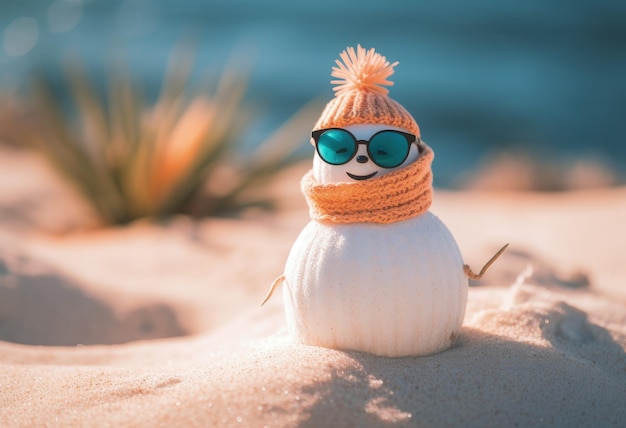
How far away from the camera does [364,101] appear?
2.59m

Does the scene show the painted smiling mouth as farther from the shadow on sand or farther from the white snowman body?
the shadow on sand

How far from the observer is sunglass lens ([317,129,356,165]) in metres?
2.53

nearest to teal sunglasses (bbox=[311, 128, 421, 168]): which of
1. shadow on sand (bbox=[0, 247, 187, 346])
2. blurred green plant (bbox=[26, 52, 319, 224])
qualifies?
shadow on sand (bbox=[0, 247, 187, 346])

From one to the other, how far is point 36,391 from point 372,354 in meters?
1.18

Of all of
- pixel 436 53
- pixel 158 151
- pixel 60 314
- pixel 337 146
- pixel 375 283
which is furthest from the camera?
pixel 436 53

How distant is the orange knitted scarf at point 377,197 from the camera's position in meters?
2.50

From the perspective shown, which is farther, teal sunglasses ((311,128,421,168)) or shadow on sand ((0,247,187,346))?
shadow on sand ((0,247,187,346))

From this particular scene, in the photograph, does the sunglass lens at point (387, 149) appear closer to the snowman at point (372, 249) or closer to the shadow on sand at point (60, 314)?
the snowman at point (372, 249)

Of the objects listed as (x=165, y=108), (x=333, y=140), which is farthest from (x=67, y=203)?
(x=333, y=140)

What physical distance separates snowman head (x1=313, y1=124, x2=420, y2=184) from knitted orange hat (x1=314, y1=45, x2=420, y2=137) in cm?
3

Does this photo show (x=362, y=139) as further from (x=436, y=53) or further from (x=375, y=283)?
(x=436, y=53)

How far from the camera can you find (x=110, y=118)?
22.0ft

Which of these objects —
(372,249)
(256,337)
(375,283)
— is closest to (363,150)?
(372,249)

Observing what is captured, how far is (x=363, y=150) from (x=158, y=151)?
3963mm
